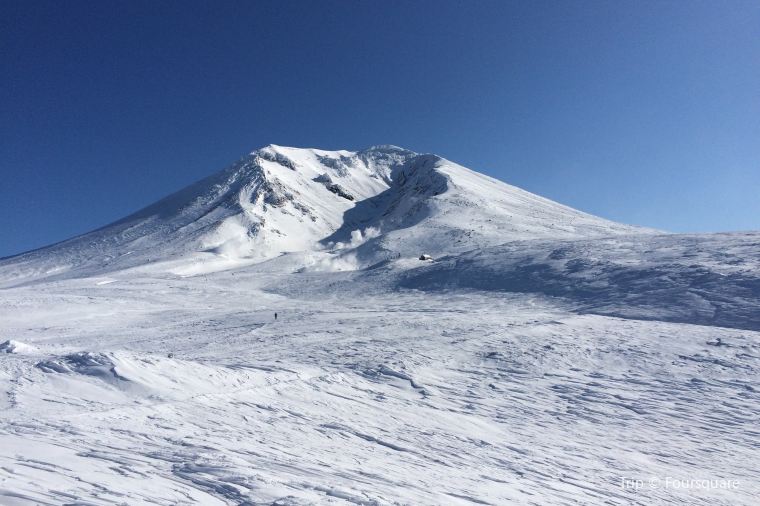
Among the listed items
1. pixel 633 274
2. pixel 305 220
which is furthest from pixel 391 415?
pixel 305 220

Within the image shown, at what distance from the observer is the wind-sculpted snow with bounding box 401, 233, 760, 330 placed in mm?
23047

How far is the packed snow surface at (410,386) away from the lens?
6.92 m

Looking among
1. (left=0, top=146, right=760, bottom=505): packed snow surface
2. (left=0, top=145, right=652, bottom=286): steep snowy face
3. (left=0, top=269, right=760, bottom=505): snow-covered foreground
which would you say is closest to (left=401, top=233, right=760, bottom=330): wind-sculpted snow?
(left=0, top=146, right=760, bottom=505): packed snow surface

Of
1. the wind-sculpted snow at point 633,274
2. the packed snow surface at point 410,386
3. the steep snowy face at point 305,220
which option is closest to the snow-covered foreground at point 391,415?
the packed snow surface at point 410,386

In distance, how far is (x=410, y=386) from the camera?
13.0 m

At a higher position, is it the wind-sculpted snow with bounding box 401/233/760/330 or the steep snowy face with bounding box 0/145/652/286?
the steep snowy face with bounding box 0/145/652/286

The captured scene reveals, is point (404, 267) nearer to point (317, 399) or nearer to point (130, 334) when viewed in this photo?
point (130, 334)

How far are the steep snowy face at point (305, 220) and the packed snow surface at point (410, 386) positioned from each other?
2465 centimetres

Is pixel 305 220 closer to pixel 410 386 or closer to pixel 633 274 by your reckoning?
pixel 633 274

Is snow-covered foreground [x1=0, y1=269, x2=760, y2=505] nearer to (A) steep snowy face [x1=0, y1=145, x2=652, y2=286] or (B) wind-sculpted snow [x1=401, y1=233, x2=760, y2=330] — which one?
(B) wind-sculpted snow [x1=401, y1=233, x2=760, y2=330]

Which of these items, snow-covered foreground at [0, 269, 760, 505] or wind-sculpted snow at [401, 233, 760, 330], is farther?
wind-sculpted snow at [401, 233, 760, 330]

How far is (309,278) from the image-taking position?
148 ft

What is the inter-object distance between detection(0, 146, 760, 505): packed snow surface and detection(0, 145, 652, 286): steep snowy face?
24.6 m

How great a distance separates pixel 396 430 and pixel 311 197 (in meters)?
106
